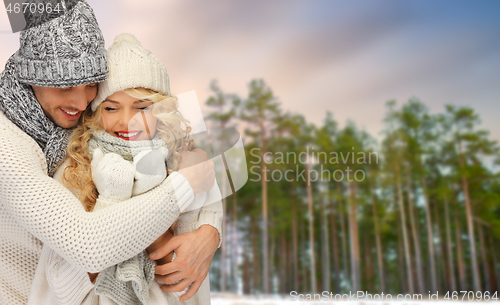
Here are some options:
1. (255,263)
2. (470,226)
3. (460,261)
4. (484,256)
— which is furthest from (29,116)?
(484,256)

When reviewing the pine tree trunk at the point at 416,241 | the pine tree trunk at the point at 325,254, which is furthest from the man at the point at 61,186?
the pine tree trunk at the point at 416,241

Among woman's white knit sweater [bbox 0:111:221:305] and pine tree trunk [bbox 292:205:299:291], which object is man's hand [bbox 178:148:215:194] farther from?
pine tree trunk [bbox 292:205:299:291]

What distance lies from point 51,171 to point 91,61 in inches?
12.0

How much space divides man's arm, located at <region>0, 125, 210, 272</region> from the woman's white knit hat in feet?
0.88

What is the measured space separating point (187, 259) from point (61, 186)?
1.10 feet

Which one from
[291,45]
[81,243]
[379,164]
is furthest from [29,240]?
[379,164]

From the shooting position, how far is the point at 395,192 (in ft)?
23.0

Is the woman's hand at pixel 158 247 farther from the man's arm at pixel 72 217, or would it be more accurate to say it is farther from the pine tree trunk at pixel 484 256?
the pine tree trunk at pixel 484 256

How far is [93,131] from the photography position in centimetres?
95

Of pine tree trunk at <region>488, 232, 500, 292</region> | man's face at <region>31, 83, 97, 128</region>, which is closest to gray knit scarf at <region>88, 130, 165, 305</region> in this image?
man's face at <region>31, 83, 97, 128</region>

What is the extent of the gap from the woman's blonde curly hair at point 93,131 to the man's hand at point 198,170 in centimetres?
3

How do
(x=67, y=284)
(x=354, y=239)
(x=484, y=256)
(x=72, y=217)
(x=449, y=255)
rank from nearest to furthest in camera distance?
(x=72, y=217)
(x=67, y=284)
(x=484, y=256)
(x=449, y=255)
(x=354, y=239)

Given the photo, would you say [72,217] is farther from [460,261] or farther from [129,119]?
[460,261]

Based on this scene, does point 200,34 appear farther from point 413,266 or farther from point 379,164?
point 413,266
